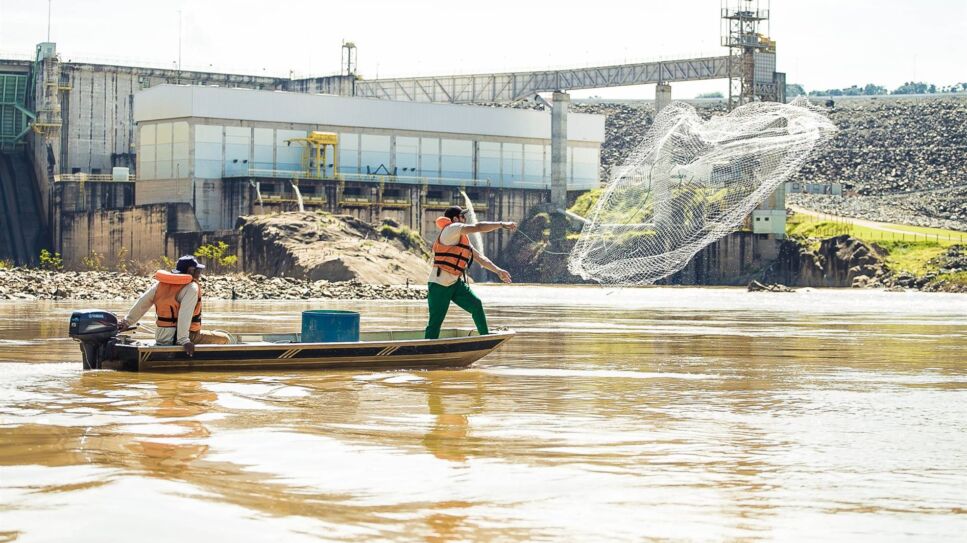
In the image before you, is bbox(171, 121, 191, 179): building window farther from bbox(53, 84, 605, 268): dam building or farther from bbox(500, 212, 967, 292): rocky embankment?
bbox(500, 212, 967, 292): rocky embankment

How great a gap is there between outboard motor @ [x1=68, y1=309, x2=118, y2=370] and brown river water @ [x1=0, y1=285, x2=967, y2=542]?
305 mm

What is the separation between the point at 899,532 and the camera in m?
7.96

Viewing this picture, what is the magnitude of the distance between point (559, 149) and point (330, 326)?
82.4m

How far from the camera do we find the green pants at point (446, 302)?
1869cm

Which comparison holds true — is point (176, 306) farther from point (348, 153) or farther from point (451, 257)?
point (348, 153)

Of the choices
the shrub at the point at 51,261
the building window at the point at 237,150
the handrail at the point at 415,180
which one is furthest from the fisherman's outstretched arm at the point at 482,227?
the building window at the point at 237,150

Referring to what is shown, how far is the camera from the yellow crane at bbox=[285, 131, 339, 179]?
295ft

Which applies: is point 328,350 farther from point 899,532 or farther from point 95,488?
point 899,532

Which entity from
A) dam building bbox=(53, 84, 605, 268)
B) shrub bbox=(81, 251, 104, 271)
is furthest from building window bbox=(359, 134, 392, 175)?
shrub bbox=(81, 251, 104, 271)

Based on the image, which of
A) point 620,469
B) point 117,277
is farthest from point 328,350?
point 117,277

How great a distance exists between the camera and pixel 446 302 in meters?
18.8

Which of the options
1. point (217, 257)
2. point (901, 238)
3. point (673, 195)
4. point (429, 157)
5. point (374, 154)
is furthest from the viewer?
point (429, 157)

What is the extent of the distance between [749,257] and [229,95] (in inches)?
1364

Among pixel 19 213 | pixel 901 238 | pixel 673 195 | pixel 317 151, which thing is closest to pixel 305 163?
pixel 317 151
